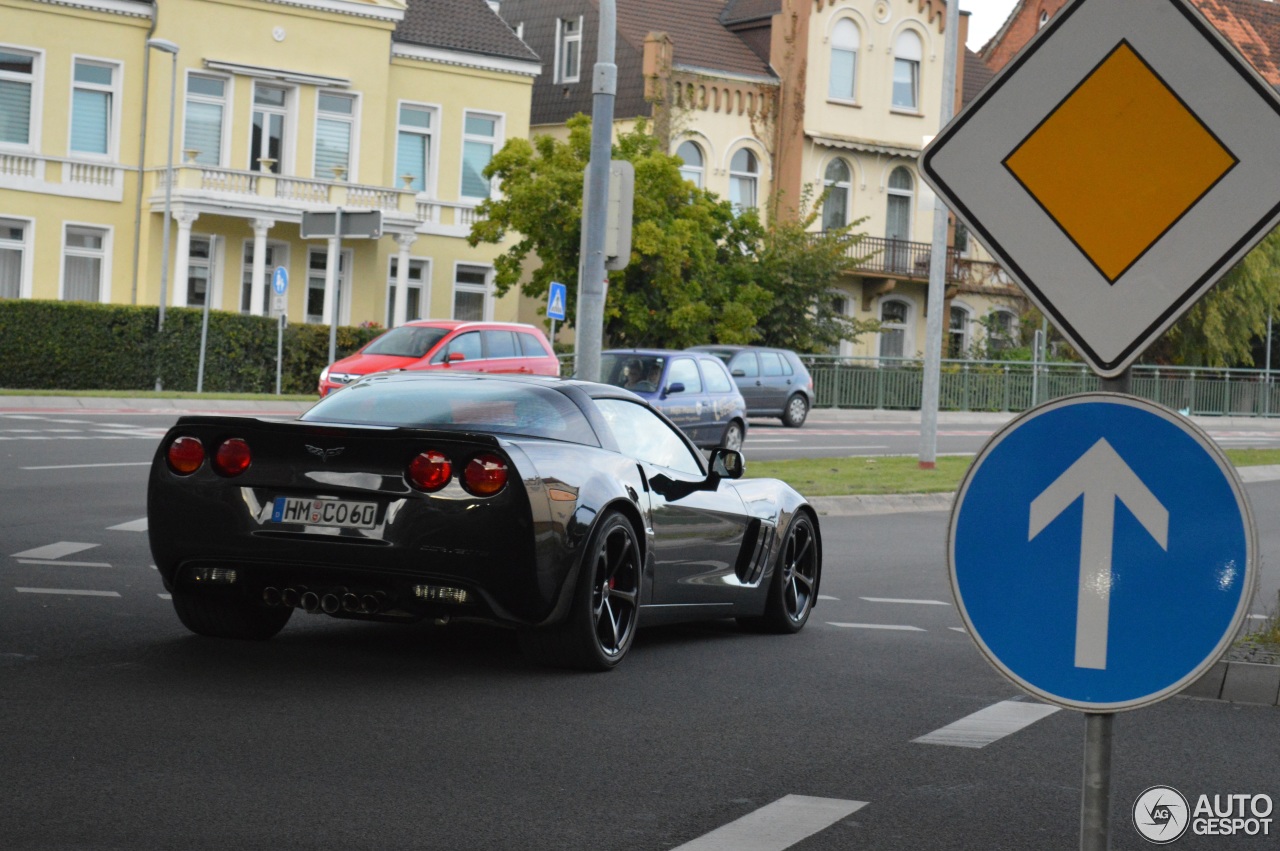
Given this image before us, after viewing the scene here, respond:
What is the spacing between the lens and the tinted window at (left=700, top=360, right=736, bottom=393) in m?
25.8

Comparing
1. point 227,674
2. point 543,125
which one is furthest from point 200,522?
point 543,125

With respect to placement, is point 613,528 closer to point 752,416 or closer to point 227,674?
point 227,674

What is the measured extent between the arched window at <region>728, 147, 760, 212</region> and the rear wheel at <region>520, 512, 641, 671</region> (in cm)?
4390

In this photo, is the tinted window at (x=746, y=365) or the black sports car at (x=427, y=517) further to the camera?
the tinted window at (x=746, y=365)

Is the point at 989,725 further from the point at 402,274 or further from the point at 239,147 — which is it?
the point at 402,274

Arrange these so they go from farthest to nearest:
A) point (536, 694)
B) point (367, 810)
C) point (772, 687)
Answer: point (772, 687), point (536, 694), point (367, 810)

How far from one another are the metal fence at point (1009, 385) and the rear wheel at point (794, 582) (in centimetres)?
3229

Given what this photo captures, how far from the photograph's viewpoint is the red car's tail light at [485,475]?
25.7 ft

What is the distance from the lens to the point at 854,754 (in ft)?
22.3

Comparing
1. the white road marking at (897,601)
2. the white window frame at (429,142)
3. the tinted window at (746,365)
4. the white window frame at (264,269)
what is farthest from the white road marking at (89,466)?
the white window frame at (429,142)

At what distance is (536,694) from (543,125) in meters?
48.0

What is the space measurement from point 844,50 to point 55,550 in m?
43.3

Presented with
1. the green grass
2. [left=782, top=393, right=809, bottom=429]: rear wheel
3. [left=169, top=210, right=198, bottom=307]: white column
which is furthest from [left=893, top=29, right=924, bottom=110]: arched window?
the green grass

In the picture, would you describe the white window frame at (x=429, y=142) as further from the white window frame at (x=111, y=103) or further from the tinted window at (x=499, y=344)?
the tinted window at (x=499, y=344)
